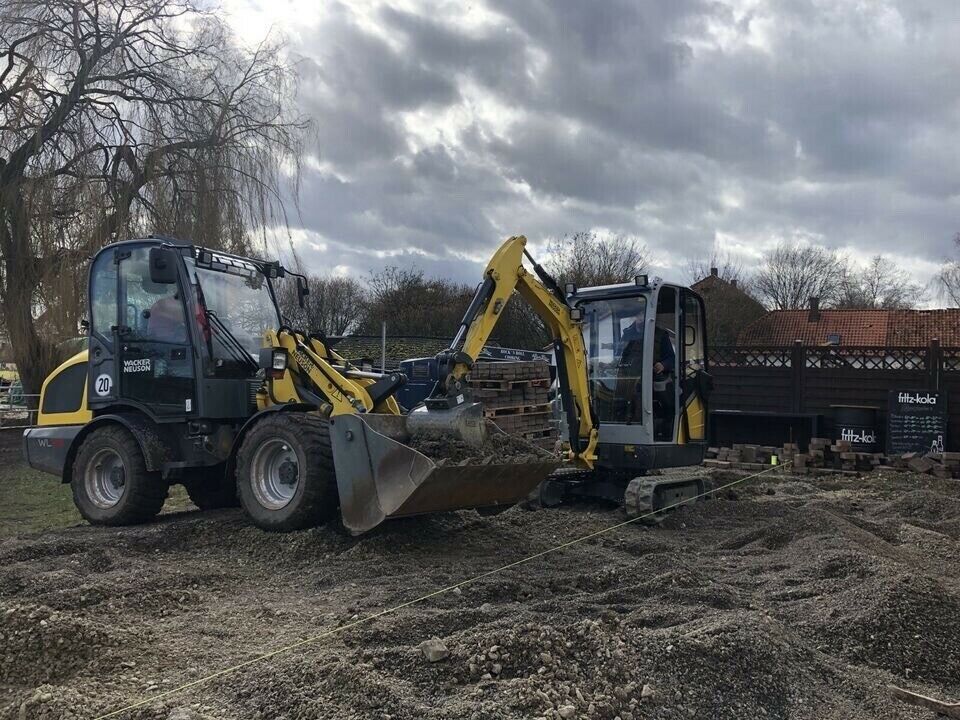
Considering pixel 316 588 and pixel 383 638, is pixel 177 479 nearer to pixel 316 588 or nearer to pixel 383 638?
pixel 316 588

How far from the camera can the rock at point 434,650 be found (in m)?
3.85

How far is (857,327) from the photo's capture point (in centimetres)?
3838

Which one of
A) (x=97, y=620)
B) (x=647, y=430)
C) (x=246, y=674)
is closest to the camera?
(x=246, y=674)

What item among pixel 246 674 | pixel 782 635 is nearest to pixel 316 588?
pixel 246 674

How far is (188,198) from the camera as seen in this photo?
15148mm

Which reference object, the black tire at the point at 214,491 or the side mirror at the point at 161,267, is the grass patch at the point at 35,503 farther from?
the side mirror at the point at 161,267

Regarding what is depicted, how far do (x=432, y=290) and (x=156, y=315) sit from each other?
29220 millimetres

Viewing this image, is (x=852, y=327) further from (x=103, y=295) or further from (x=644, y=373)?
(x=103, y=295)

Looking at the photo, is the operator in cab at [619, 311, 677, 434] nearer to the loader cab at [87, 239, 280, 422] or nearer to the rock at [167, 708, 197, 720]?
the loader cab at [87, 239, 280, 422]

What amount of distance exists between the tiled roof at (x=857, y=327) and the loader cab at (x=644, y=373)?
2864cm

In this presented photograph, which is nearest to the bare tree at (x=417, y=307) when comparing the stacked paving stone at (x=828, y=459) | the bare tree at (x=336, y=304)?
the bare tree at (x=336, y=304)

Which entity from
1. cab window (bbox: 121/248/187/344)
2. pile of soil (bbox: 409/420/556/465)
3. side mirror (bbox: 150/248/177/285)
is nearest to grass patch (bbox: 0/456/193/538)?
cab window (bbox: 121/248/187/344)

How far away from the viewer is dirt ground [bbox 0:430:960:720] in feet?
11.6

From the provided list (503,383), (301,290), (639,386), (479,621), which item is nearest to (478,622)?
(479,621)
